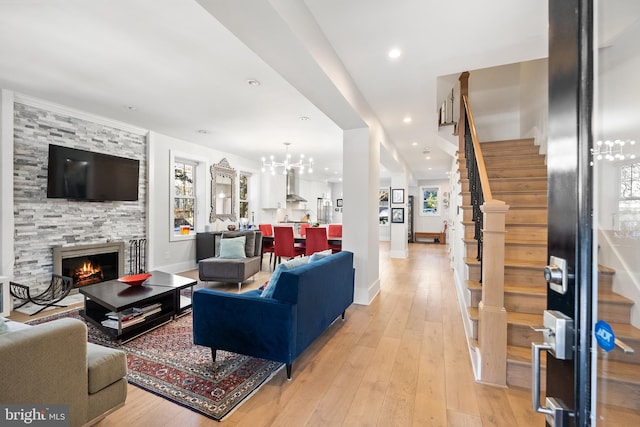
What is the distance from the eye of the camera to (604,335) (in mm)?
646

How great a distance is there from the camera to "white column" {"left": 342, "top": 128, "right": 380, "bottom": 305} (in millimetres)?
3902

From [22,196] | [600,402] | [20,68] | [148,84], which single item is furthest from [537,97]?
[22,196]

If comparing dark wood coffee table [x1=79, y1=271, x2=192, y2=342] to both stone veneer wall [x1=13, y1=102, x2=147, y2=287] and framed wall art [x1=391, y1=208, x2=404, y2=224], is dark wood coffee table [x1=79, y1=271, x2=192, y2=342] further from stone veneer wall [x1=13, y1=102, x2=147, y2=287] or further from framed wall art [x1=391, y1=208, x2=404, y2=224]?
framed wall art [x1=391, y1=208, x2=404, y2=224]

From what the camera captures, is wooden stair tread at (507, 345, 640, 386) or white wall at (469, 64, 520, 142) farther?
white wall at (469, 64, 520, 142)

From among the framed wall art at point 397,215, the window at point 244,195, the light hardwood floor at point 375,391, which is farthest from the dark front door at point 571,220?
the framed wall art at point 397,215

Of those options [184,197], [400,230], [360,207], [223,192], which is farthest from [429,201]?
[184,197]

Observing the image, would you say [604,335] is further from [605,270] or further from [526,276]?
[526,276]

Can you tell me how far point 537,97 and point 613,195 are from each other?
498 cm

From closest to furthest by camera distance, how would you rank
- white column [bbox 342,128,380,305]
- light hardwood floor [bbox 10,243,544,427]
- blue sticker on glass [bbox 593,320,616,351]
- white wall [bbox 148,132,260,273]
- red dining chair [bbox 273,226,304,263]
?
1. blue sticker on glass [bbox 593,320,616,351]
2. light hardwood floor [bbox 10,243,544,427]
3. white column [bbox 342,128,380,305]
4. white wall [bbox 148,132,260,273]
5. red dining chair [bbox 273,226,304,263]

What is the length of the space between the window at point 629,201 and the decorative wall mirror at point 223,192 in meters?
6.81

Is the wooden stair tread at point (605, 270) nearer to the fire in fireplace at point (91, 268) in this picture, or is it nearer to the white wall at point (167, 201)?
the fire in fireplace at point (91, 268)

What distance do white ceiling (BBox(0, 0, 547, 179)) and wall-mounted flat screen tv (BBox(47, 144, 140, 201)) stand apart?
70cm

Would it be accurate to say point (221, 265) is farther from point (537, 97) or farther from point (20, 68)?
point (537, 97)

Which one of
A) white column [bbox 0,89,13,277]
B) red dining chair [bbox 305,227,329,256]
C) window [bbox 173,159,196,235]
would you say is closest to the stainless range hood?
window [bbox 173,159,196,235]
